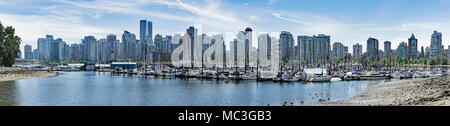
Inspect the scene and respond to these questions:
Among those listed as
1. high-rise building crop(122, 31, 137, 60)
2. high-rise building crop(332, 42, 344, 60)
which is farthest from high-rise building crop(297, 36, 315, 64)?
high-rise building crop(122, 31, 137, 60)

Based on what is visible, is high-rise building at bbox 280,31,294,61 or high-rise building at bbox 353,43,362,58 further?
high-rise building at bbox 353,43,362,58

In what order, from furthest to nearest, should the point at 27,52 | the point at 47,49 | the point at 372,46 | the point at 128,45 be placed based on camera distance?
the point at 27,52, the point at 47,49, the point at 128,45, the point at 372,46

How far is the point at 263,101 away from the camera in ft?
79.7

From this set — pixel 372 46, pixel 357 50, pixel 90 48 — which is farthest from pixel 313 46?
pixel 90 48

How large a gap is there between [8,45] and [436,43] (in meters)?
103

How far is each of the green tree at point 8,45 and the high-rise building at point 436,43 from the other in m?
96.3

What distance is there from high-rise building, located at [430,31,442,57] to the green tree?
96.3m

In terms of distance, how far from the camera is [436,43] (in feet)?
310

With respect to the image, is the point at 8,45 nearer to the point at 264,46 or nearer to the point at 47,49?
the point at 264,46

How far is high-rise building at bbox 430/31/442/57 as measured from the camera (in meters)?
88.4

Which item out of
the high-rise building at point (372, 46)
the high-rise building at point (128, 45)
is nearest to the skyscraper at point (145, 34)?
the high-rise building at point (128, 45)

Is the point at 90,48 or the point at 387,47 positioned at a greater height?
the point at 90,48

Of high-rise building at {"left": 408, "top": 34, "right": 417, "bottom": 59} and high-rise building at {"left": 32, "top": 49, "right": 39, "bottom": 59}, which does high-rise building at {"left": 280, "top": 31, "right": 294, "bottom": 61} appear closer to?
high-rise building at {"left": 408, "top": 34, "right": 417, "bottom": 59}
